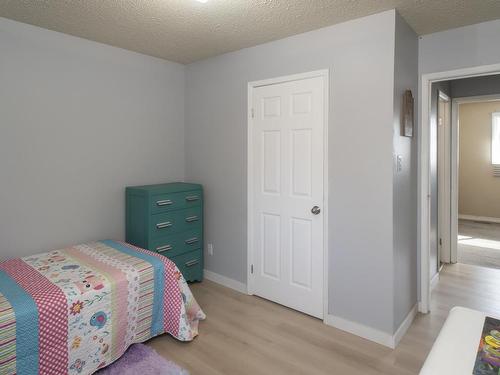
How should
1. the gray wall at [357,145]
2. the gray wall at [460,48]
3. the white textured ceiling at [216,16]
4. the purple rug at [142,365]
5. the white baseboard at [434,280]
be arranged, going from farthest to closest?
the white baseboard at [434,280], the gray wall at [460,48], the gray wall at [357,145], the white textured ceiling at [216,16], the purple rug at [142,365]

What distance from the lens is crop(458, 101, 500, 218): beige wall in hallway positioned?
6.61m

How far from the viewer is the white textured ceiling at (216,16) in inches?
88.7

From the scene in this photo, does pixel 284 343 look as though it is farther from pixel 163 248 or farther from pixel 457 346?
pixel 457 346

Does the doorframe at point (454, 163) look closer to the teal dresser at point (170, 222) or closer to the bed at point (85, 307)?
the teal dresser at point (170, 222)

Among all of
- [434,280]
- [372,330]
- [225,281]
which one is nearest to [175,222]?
[225,281]

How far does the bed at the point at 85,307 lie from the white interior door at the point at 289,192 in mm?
805

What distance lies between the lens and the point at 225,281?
3537 mm

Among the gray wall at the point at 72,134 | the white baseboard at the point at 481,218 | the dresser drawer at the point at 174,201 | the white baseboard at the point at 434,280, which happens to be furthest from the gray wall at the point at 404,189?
the white baseboard at the point at 481,218

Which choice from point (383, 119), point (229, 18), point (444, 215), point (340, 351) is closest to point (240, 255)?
point (340, 351)

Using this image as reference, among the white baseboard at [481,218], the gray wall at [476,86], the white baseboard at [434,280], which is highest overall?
the gray wall at [476,86]

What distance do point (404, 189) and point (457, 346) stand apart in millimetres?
1812

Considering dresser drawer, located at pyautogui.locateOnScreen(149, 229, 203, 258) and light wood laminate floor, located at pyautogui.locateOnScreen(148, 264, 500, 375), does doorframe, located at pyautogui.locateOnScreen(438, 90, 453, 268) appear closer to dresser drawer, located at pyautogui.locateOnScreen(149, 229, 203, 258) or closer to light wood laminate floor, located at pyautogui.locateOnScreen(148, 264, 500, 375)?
light wood laminate floor, located at pyautogui.locateOnScreen(148, 264, 500, 375)

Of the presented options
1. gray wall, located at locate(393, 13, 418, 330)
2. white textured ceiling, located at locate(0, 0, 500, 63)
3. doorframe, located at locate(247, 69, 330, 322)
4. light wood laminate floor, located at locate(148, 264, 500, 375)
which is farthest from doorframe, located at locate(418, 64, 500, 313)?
doorframe, located at locate(247, 69, 330, 322)

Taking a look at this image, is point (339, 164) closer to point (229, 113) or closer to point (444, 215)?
point (229, 113)
